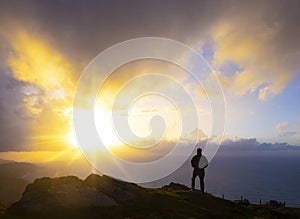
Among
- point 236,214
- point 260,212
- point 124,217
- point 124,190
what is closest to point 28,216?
point 124,217

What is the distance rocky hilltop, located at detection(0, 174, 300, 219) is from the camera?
23391mm

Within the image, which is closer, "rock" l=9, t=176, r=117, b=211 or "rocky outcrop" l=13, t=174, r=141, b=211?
"rock" l=9, t=176, r=117, b=211

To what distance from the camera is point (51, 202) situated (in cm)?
2442

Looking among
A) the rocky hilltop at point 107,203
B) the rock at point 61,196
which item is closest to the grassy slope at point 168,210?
the rocky hilltop at point 107,203

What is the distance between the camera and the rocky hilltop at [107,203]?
2339cm

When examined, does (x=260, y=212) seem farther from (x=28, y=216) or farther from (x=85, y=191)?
(x=28, y=216)

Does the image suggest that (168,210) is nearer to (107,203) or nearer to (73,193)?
(107,203)

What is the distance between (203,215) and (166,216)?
3.61 meters

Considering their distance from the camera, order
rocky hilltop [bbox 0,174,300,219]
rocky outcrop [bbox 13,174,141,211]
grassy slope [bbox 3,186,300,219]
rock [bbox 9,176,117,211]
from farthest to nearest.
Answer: rocky outcrop [bbox 13,174,141,211] < rock [bbox 9,176,117,211] < rocky hilltop [bbox 0,174,300,219] < grassy slope [bbox 3,186,300,219]

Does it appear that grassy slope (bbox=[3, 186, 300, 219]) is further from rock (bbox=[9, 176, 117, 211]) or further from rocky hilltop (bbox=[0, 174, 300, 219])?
rock (bbox=[9, 176, 117, 211])

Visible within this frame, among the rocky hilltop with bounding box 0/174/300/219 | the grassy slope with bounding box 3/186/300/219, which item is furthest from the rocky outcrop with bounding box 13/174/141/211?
the grassy slope with bounding box 3/186/300/219

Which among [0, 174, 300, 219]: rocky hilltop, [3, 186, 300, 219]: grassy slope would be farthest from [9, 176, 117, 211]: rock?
[3, 186, 300, 219]: grassy slope

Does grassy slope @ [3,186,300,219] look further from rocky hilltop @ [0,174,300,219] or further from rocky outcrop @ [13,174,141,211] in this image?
rocky outcrop @ [13,174,141,211]

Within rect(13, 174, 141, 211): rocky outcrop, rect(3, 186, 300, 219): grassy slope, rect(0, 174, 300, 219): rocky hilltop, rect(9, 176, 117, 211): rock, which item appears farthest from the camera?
rect(13, 174, 141, 211): rocky outcrop
